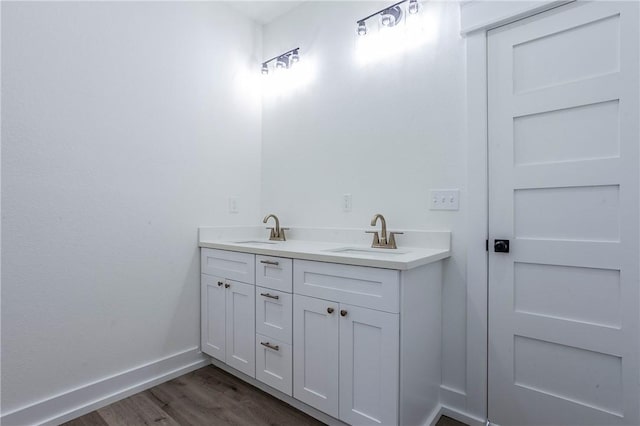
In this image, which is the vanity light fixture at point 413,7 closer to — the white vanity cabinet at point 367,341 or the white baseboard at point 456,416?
the white vanity cabinet at point 367,341

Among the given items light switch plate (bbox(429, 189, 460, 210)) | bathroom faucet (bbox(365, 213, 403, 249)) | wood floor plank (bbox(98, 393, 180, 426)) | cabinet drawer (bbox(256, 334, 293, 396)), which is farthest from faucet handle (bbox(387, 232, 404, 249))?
wood floor plank (bbox(98, 393, 180, 426))

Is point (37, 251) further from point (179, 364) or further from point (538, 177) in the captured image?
point (538, 177)

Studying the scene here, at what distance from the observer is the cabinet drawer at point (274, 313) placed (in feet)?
5.67

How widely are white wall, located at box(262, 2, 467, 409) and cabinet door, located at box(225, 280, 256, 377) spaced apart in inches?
27.9

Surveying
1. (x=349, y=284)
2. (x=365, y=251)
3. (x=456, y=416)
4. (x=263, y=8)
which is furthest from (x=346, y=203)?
(x=263, y=8)

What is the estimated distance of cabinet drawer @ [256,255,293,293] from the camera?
1.74 meters

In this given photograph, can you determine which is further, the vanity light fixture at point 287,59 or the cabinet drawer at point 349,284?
the vanity light fixture at point 287,59

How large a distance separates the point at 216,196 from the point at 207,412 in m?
1.39

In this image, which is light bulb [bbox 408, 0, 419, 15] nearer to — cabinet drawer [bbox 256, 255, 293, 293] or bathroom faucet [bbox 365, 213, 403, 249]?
bathroom faucet [bbox 365, 213, 403, 249]

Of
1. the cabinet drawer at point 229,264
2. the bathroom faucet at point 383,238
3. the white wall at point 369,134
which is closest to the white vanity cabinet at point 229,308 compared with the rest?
the cabinet drawer at point 229,264

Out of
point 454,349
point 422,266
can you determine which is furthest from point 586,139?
point 454,349

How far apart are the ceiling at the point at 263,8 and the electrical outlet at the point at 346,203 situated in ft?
5.09

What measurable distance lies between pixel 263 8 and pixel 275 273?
2080 millimetres

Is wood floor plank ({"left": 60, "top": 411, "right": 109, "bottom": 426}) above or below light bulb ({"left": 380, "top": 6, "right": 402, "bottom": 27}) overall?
below
